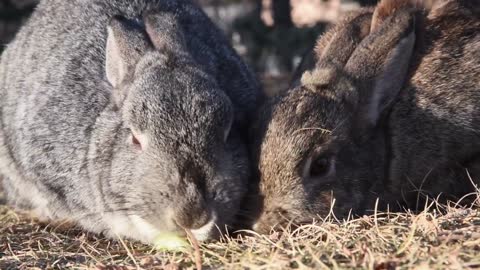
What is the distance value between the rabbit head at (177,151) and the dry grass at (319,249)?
0.72 feet

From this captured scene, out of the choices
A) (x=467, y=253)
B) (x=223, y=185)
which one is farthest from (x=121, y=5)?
(x=467, y=253)

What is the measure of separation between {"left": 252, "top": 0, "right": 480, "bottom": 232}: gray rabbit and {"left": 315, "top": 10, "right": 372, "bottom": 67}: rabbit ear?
0.04 feet

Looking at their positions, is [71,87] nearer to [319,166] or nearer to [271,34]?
[319,166]

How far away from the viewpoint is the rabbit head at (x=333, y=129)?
14.6ft

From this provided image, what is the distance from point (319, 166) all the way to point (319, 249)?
0.85m

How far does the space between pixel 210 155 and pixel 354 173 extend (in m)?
1.03

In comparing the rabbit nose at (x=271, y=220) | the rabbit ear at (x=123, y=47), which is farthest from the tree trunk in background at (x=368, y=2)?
the rabbit nose at (x=271, y=220)

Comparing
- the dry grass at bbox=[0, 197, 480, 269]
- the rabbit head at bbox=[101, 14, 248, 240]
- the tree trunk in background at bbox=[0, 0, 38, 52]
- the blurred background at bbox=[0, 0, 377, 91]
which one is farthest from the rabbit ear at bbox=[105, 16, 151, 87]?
the tree trunk in background at bbox=[0, 0, 38, 52]

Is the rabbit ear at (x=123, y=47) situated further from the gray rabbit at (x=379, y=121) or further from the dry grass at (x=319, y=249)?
the dry grass at (x=319, y=249)

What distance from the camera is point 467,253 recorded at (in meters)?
3.50

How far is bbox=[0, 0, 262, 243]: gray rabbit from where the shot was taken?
13.7 ft

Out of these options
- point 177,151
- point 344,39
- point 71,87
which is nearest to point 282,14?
point 344,39

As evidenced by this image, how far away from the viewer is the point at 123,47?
16.3 feet

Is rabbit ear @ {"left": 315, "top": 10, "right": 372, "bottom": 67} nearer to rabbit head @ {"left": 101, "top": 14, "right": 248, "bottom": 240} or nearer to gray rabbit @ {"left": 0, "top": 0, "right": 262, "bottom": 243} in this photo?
gray rabbit @ {"left": 0, "top": 0, "right": 262, "bottom": 243}
